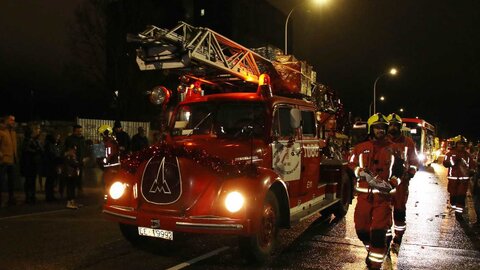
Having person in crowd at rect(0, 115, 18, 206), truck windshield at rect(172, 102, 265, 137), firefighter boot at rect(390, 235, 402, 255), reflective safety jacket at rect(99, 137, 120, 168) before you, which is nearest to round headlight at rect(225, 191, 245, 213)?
truck windshield at rect(172, 102, 265, 137)

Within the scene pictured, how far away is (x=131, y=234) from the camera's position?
6836 mm

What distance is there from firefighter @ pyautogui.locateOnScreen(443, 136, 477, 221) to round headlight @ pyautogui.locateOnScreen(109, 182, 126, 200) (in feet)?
23.3

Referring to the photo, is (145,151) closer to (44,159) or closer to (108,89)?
(44,159)

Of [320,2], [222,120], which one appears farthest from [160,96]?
[320,2]

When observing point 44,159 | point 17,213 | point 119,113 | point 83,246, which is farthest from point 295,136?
point 119,113

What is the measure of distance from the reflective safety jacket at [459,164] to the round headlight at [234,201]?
640 cm

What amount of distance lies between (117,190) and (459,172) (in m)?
7.31

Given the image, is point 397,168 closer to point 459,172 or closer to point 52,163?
point 459,172

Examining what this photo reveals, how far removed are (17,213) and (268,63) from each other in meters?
5.86

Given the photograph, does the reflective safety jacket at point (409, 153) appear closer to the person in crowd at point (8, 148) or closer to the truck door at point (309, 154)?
the truck door at point (309, 154)

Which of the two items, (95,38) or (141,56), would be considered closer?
(141,56)

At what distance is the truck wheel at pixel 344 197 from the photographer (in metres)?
9.68

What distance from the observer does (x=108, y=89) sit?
29.4m

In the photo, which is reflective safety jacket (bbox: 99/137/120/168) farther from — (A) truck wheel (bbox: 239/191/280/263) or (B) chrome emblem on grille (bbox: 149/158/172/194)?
(A) truck wheel (bbox: 239/191/280/263)
